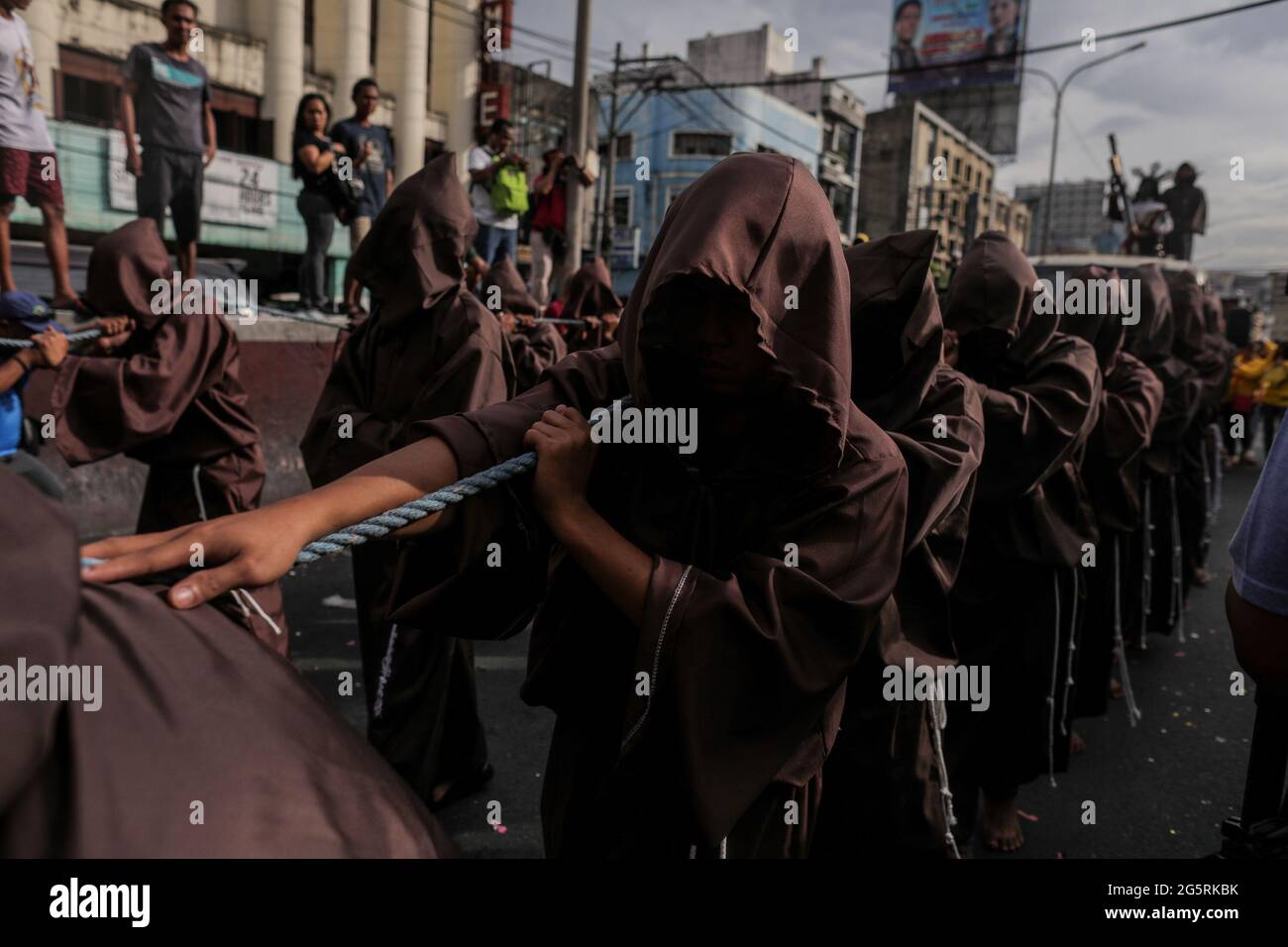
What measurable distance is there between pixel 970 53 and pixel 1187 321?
45172mm

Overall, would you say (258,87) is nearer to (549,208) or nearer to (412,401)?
(549,208)

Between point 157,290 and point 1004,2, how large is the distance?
5060cm

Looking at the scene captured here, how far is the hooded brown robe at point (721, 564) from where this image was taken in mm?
1531

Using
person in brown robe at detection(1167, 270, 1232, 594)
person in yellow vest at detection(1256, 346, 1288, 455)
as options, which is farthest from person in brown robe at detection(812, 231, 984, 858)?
person in yellow vest at detection(1256, 346, 1288, 455)

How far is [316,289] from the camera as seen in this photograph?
832cm

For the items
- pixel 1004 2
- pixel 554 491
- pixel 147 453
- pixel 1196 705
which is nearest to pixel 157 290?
pixel 147 453

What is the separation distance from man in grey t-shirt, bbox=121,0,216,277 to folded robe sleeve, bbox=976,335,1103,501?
20.8ft

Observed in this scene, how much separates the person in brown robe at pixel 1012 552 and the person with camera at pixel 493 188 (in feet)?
19.6

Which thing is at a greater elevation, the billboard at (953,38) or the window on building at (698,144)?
the billboard at (953,38)

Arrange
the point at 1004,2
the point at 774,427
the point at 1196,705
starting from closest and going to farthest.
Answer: the point at 774,427 → the point at 1196,705 → the point at 1004,2

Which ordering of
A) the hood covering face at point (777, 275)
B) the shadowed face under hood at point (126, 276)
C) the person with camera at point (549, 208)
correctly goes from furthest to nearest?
the person with camera at point (549, 208) < the shadowed face under hood at point (126, 276) < the hood covering face at point (777, 275)

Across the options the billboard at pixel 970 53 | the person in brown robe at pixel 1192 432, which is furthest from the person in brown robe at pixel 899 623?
the billboard at pixel 970 53

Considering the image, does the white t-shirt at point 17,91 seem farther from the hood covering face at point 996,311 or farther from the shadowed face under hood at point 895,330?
the shadowed face under hood at point 895,330
